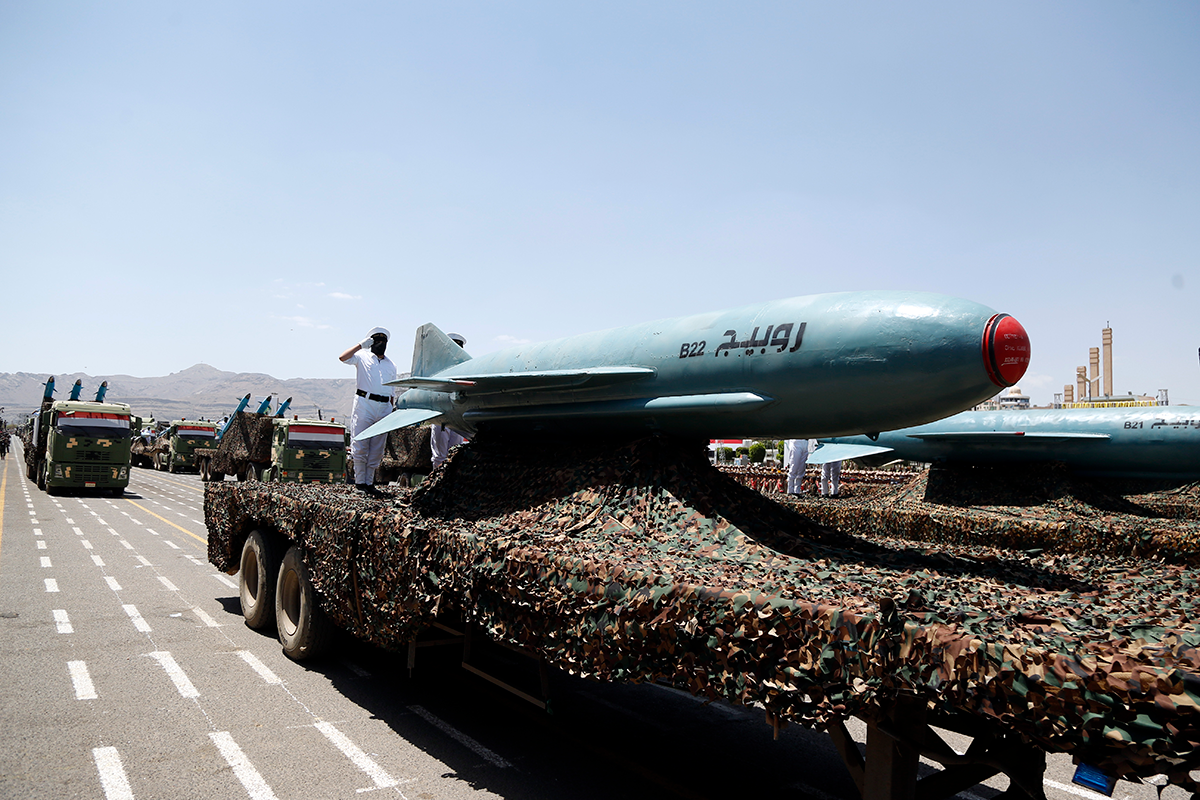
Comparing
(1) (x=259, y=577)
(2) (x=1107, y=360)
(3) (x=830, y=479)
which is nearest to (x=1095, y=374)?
(2) (x=1107, y=360)

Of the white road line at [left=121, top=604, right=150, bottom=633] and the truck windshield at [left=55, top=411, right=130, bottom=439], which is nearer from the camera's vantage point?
the white road line at [left=121, top=604, right=150, bottom=633]

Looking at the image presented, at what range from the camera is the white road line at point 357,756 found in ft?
14.0

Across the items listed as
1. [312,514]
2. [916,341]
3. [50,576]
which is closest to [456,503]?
[312,514]

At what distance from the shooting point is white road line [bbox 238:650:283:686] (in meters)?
5.95

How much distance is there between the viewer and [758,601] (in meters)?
2.83

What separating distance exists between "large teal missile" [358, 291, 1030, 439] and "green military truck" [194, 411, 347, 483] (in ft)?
56.9

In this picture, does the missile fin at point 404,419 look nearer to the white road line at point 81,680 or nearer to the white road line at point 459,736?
the white road line at point 459,736

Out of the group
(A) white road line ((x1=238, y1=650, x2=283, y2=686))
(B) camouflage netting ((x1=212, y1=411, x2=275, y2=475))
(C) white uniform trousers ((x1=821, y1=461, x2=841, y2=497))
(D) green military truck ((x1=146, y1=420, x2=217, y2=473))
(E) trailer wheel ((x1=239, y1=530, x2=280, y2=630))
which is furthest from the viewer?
(D) green military truck ((x1=146, y1=420, x2=217, y2=473))

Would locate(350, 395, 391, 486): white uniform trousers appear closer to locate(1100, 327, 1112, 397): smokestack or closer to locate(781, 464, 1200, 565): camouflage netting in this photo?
locate(781, 464, 1200, 565): camouflage netting

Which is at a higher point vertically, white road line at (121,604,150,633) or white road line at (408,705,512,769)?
white road line at (121,604,150,633)

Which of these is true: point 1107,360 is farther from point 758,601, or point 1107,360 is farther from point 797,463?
point 758,601

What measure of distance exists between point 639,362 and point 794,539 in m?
1.62

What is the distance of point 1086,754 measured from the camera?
2.11 m

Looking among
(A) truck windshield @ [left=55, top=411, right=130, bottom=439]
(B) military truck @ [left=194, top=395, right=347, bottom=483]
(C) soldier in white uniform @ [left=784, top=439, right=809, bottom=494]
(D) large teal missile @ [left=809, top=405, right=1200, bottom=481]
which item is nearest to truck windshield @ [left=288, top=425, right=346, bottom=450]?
(B) military truck @ [left=194, top=395, right=347, bottom=483]
